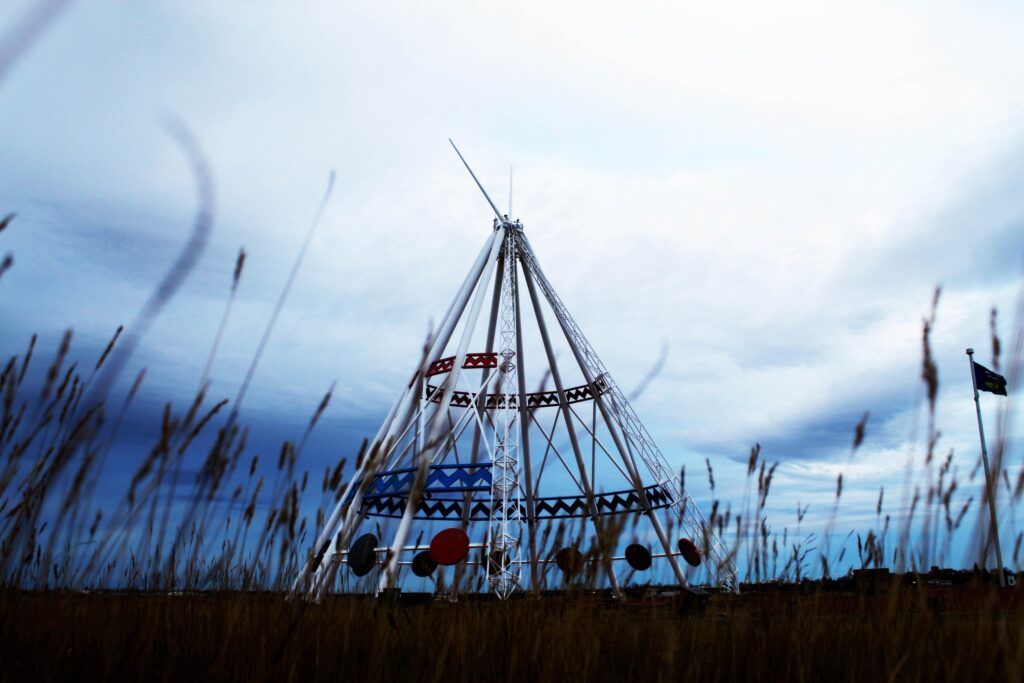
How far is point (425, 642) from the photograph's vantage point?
14.7 ft

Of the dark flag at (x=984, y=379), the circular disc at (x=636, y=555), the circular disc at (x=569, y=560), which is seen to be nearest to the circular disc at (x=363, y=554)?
the circular disc at (x=569, y=560)

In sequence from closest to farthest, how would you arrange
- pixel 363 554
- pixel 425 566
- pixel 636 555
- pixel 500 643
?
pixel 500 643 < pixel 636 555 < pixel 425 566 < pixel 363 554

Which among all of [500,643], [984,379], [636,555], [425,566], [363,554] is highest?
[984,379]

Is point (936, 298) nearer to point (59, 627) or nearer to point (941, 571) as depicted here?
point (941, 571)

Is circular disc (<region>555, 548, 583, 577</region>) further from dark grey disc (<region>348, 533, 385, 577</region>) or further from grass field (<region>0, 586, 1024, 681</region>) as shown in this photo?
dark grey disc (<region>348, 533, 385, 577</region>)

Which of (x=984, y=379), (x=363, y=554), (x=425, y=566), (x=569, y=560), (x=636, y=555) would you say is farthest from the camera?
(x=363, y=554)

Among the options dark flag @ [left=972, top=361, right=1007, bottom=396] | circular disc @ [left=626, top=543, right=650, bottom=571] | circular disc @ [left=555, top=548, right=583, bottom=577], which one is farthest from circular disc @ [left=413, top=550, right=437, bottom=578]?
dark flag @ [left=972, top=361, right=1007, bottom=396]

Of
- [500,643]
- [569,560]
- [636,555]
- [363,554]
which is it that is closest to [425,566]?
[500,643]

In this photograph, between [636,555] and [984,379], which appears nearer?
[636,555]

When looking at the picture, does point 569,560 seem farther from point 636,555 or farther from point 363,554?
point 363,554

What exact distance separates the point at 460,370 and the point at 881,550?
1912 centimetres

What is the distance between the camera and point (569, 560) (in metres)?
4.58

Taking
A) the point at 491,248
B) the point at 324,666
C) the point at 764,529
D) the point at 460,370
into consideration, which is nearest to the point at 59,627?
the point at 324,666

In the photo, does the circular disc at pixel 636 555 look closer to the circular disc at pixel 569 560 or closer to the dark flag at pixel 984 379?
the circular disc at pixel 569 560
